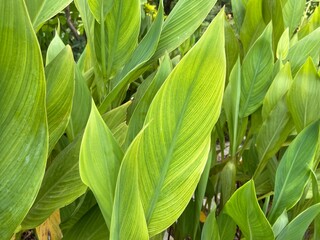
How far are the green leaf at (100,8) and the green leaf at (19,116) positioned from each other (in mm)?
309

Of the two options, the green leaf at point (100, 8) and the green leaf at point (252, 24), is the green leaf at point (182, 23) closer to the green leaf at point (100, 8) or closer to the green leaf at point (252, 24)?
the green leaf at point (100, 8)

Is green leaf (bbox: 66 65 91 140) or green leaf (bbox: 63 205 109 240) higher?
green leaf (bbox: 66 65 91 140)

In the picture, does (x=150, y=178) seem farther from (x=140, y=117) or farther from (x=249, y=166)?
(x=249, y=166)

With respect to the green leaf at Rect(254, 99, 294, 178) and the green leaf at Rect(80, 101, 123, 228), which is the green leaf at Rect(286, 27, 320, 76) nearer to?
the green leaf at Rect(254, 99, 294, 178)

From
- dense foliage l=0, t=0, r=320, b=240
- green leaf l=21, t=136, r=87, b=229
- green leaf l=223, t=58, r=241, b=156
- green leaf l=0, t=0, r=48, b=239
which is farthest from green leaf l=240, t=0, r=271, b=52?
green leaf l=0, t=0, r=48, b=239

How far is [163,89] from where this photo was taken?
0.48 metres

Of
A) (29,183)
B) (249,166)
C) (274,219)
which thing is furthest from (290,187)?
(29,183)

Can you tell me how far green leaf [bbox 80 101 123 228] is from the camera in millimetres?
479

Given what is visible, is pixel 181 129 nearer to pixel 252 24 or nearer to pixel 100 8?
pixel 100 8

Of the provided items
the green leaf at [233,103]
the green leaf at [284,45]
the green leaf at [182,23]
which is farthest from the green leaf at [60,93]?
the green leaf at [284,45]

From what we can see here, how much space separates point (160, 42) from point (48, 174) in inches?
11.9

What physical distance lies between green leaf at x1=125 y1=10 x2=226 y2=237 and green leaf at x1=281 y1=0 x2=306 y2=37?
2.34 ft

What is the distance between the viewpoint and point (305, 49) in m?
0.96

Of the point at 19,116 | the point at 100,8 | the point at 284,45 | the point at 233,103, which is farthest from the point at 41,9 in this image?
the point at 284,45
